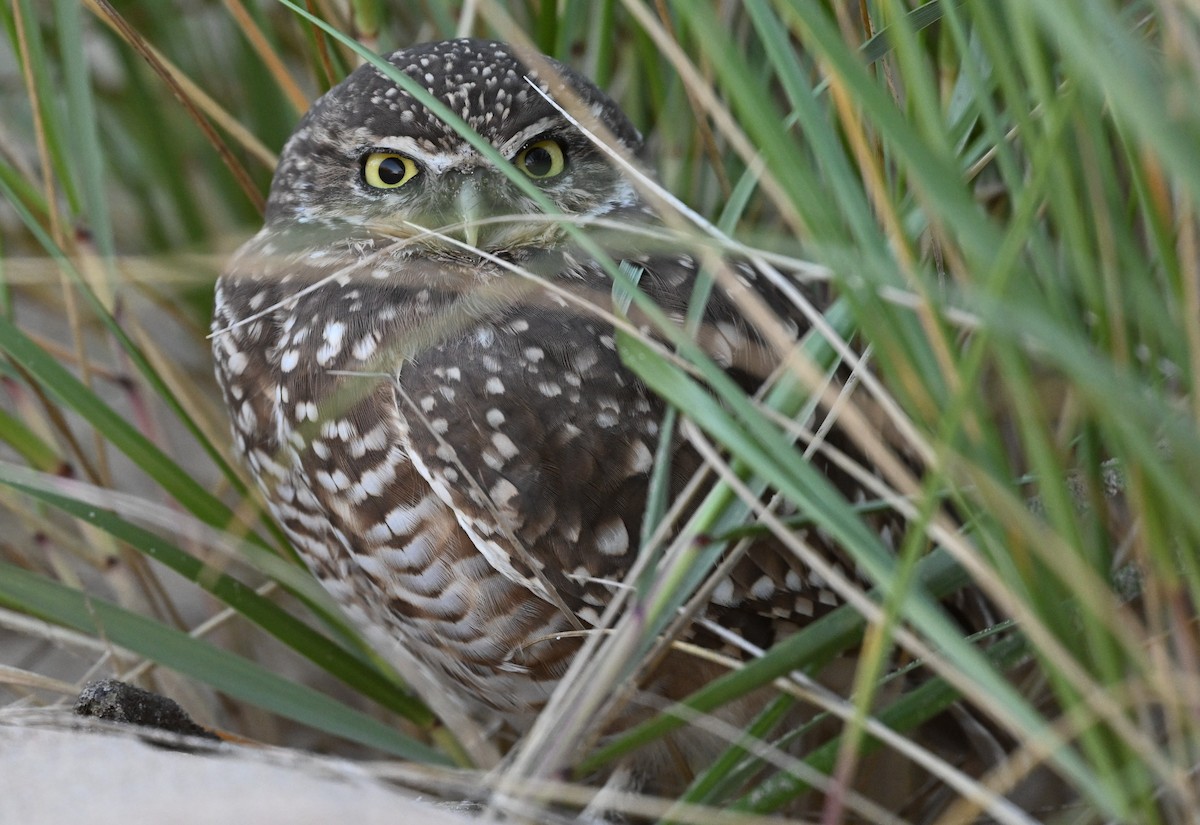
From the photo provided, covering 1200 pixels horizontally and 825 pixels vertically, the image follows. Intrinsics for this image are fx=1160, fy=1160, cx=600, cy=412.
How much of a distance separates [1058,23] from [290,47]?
2003 mm

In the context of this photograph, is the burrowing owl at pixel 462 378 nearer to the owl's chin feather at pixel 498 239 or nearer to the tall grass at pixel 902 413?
the owl's chin feather at pixel 498 239

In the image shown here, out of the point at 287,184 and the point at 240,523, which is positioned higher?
the point at 287,184

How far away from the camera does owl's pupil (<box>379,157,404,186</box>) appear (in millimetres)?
1697

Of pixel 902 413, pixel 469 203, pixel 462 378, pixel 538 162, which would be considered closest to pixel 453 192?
pixel 469 203

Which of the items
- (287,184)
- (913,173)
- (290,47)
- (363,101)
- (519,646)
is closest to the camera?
(913,173)

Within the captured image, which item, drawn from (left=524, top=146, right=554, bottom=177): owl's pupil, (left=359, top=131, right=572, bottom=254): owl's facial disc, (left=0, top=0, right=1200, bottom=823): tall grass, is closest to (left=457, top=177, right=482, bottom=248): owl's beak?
(left=359, top=131, right=572, bottom=254): owl's facial disc

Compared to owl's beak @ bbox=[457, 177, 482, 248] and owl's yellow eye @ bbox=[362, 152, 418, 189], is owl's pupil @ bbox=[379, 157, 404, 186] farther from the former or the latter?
owl's beak @ bbox=[457, 177, 482, 248]

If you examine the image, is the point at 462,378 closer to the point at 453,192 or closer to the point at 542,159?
the point at 453,192

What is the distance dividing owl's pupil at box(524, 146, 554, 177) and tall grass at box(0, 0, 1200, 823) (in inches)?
9.3

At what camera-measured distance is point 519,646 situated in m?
1.55

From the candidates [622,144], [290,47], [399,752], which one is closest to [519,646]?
[399,752]

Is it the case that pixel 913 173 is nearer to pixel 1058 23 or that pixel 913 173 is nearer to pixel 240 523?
pixel 1058 23

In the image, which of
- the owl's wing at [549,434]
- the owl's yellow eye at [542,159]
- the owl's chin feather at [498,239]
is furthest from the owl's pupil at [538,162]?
the owl's wing at [549,434]

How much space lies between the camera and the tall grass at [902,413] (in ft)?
2.83
